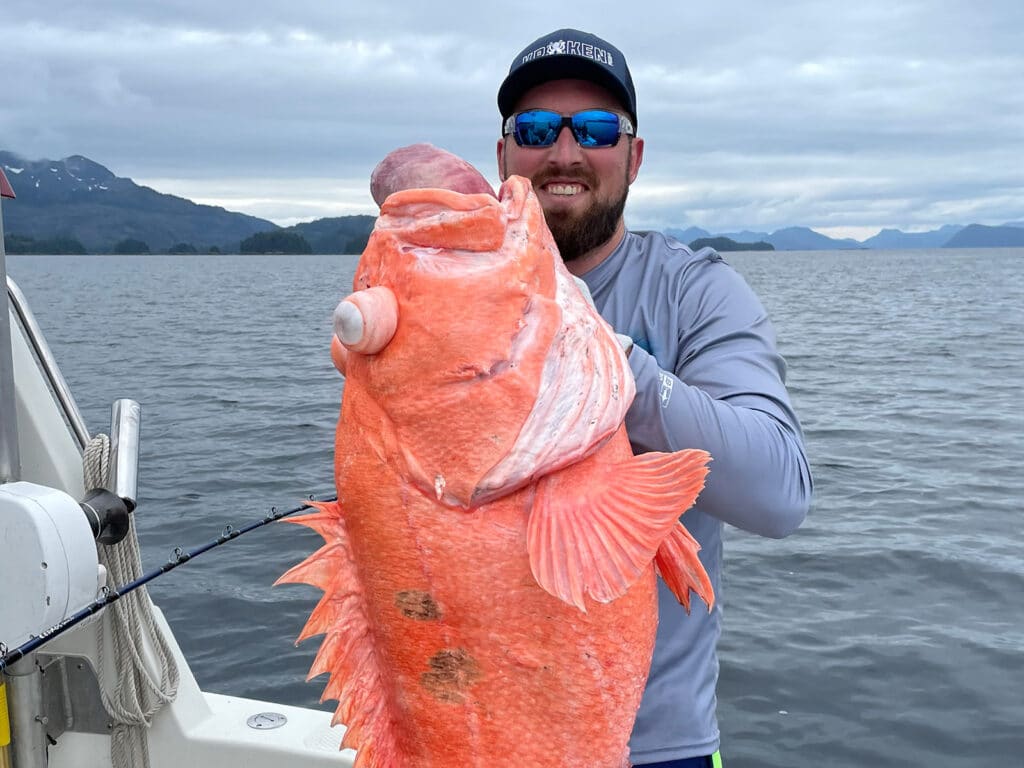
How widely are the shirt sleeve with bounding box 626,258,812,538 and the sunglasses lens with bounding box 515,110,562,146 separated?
69 cm

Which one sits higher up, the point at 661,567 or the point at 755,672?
the point at 661,567

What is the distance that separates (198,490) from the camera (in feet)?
42.4

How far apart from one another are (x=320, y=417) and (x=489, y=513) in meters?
16.0

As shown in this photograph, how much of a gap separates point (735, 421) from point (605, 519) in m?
0.47

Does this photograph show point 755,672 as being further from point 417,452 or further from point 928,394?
point 928,394

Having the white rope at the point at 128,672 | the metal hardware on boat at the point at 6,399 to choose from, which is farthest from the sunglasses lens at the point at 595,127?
the white rope at the point at 128,672

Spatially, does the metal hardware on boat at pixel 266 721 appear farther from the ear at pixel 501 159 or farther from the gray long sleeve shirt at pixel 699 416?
the ear at pixel 501 159

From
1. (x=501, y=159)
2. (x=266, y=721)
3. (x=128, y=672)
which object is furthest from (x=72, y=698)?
(x=501, y=159)

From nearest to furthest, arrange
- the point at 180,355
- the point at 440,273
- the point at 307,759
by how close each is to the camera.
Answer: the point at 440,273 → the point at 307,759 → the point at 180,355

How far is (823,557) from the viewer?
1055 cm

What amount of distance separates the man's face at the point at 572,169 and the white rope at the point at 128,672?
2143mm

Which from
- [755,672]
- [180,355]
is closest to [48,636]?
[755,672]

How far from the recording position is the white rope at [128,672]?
3.84 meters

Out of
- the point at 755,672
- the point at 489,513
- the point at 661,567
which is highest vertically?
the point at 489,513
